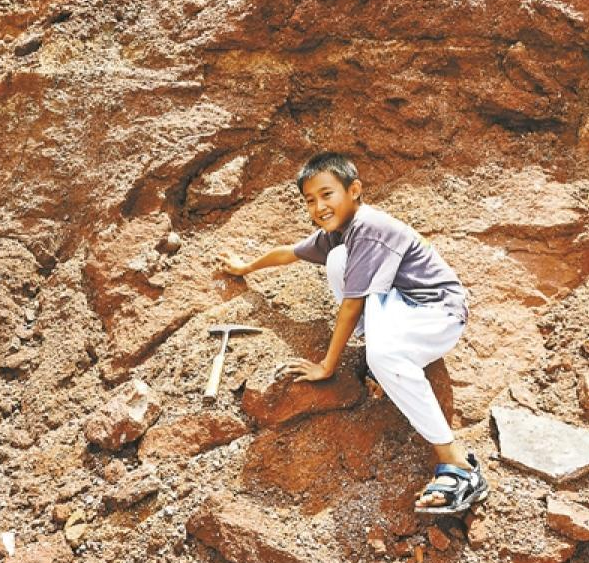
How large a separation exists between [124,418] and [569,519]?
1.91 meters

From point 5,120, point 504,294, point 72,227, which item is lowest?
point 504,294

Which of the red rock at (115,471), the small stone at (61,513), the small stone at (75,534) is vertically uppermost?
the red rock at (115,471)

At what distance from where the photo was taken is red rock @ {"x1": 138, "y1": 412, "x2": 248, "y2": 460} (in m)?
2.72

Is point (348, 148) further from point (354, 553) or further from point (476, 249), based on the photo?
point (354, 553)

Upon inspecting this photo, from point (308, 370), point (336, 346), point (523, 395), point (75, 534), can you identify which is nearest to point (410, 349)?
point (336, 346)

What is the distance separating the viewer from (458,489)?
227cm

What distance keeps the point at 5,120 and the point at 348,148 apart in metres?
2.29

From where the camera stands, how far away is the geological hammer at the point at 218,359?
110 inches

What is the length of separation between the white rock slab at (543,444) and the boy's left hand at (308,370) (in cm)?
79

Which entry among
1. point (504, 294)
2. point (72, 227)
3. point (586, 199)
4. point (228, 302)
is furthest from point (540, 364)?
point (72, 227)

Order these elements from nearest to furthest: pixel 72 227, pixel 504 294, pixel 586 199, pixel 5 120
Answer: pixel 504 294 → pixel 586 199 → pixel 72 227 → pixel 5 120

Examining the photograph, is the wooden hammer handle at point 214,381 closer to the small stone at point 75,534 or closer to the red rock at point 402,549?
the small stone at point 75,534

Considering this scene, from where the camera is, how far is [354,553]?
2332 mm

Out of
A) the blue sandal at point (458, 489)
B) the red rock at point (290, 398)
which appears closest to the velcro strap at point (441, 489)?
the blue sandal at point (458, 489)
